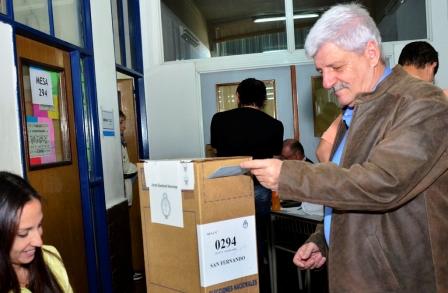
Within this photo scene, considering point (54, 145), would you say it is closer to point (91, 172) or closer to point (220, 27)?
point (91, 172)

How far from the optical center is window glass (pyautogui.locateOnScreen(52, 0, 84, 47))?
116 inches

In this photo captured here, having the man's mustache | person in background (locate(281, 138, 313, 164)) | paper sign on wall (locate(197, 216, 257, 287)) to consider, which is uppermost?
the man's mustache

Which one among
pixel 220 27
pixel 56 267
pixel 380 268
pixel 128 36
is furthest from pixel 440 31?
pixel 56 267

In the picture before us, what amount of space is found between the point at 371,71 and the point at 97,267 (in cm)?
251

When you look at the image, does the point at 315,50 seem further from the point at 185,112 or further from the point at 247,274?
the point at 185,112

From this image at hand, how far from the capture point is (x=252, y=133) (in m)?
2.93

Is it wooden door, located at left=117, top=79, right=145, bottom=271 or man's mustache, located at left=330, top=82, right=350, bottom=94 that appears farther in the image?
wooden door, located at left=117, top=79, right=145, bottom=271

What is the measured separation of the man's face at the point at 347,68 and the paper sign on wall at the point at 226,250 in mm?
688

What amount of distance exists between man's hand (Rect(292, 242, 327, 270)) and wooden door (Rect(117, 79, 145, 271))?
108 inches

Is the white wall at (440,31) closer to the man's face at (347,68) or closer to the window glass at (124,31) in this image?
the window glass at (124,31)

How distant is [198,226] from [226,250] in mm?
158

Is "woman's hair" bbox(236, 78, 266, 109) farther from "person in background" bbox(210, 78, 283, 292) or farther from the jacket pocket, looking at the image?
the jacket pocket

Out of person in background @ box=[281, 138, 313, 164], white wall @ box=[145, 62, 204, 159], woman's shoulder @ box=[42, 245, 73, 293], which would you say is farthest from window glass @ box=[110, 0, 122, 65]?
woman's shoulder @ box=[42, 245, 73, 293]

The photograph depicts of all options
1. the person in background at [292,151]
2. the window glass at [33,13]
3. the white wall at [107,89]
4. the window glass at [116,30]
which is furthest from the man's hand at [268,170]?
the window glass at [116,30]
